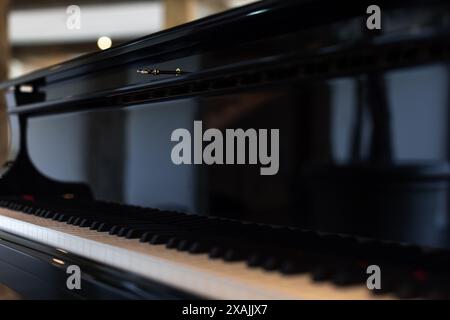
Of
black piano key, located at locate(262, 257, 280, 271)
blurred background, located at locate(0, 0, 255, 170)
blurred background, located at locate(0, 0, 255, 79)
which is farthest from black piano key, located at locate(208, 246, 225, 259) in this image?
blurred background, located at locate(0, 0, 255, 79)

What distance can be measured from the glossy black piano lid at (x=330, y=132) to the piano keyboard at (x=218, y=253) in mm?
61

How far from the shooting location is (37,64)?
466 centimetres

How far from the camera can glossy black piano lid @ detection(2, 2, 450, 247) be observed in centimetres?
94

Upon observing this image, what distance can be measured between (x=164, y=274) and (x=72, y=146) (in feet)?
4.39

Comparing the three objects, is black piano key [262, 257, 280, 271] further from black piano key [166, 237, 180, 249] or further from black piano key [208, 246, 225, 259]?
black piano key [166, 237, 180, 249]

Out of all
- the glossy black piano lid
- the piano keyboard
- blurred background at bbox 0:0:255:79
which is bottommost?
the piano keyboard

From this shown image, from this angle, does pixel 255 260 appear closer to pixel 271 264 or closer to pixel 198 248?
pixel 271 264

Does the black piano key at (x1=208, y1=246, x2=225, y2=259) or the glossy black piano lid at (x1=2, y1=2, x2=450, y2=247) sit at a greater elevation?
the glossy black piano lid at (x1=2, y1=2, x2=450, y2=247)

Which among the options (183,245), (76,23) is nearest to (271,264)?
(183,245)

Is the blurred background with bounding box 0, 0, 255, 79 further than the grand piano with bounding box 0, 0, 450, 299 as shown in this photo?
Yes

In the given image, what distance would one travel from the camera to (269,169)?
1273 mm

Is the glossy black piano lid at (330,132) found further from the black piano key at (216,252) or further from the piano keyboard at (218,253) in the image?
the black piano key at (216,252)

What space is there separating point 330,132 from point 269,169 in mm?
208

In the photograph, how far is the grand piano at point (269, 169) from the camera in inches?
36.4
